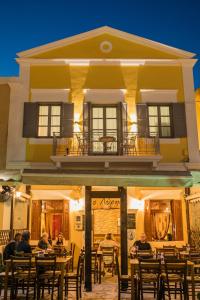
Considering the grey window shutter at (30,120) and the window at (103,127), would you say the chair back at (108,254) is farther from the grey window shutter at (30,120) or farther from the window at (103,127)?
the grey window shutter at (30,120)

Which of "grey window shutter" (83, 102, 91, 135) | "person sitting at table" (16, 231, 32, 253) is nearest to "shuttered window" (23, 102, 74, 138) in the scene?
"grey window shutter" (83, 102, 91, 135)

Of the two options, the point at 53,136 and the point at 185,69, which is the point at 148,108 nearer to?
the point at 185,69

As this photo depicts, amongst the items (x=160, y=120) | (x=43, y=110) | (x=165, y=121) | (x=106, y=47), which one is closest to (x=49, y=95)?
(x=43, y=110)

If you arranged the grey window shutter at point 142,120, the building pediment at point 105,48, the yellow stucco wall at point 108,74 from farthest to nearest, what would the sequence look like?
the building pediment at point 105,48, the yellow stucco wall at point 108,74, the grey window shutter at point 142,120

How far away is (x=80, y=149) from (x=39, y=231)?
19.3 feet

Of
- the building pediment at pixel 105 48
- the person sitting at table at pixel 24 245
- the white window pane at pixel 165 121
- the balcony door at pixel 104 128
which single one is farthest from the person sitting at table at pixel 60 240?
the building pediment at pixel 105 48

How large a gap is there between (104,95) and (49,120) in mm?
2195

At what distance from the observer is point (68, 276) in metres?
9.62

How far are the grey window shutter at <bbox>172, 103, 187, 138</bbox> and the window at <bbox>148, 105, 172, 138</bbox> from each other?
0.24m

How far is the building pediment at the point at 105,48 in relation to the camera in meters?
13.1

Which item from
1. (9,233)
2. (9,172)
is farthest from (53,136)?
(9,233)

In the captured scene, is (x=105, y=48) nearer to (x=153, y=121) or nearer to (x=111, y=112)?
(x=111, y=112)

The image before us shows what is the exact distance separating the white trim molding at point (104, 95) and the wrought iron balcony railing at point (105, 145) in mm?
1237

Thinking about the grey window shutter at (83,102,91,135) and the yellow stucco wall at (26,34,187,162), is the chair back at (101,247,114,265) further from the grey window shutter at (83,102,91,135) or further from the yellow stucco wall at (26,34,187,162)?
the yellow stucco wall at (26,34,187,162)
